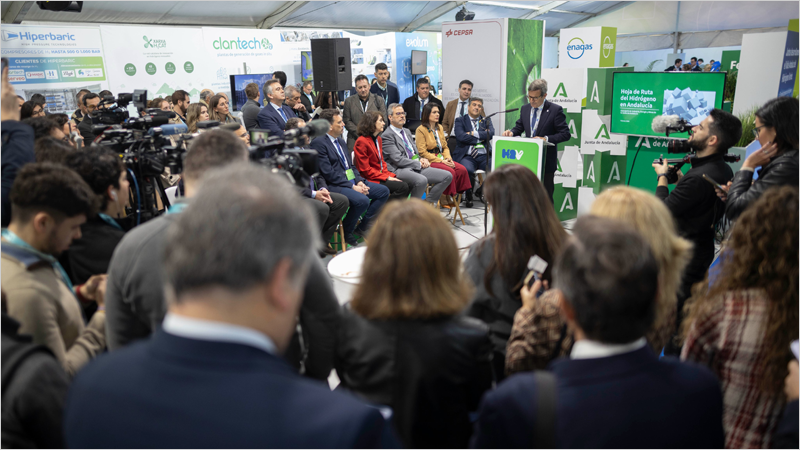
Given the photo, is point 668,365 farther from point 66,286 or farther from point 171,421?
point 66,286

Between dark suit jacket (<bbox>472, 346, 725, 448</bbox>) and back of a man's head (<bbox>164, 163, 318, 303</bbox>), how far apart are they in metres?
0.46

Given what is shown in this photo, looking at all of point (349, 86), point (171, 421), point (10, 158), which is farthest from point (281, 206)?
point (349, 86)

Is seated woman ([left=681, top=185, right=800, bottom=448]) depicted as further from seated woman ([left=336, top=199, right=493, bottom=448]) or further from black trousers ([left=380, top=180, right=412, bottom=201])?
black trousers ([left=380, top=180, right=412, bottom=201])

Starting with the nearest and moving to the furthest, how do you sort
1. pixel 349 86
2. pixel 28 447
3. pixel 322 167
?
pixel 28 447 < pixel 322 167 < pixel 349 86

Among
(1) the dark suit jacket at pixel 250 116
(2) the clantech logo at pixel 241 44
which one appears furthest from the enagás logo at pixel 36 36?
(1) the dark suit jacket at pixel 250 116

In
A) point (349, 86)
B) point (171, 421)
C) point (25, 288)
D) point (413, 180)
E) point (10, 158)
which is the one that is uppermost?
point (349, 86)

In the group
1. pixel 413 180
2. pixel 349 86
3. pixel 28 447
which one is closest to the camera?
pixel 28 447

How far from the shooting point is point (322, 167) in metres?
4.77

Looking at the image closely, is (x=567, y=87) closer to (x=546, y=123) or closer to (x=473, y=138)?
(x=546, y=123)

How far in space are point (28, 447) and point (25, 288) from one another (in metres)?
0.58

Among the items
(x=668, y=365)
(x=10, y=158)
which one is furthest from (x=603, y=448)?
(x=10, y=158)

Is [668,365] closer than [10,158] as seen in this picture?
Yes

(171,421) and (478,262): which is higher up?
(171,421)

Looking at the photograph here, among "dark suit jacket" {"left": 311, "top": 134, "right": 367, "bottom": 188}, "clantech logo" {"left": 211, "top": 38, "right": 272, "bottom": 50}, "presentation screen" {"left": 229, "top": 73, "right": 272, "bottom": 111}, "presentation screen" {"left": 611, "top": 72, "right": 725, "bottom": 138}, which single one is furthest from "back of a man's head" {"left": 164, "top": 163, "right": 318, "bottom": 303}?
"clantech logo" {"left": 211, "top": 38, "right": 272, "bottom": 50}
